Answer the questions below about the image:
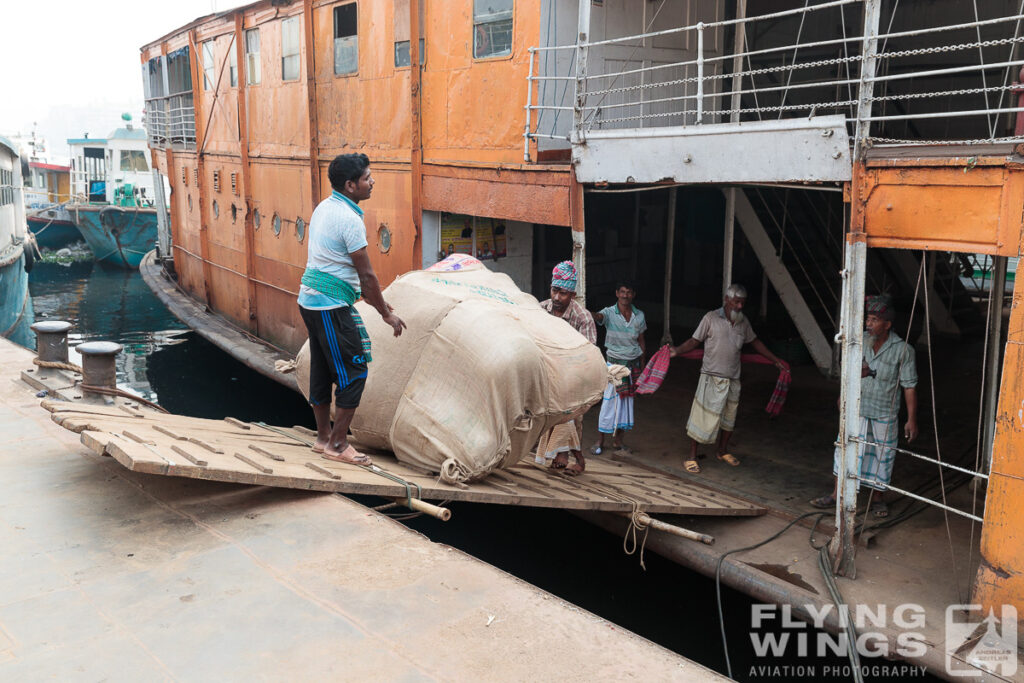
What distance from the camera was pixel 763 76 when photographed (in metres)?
11.0

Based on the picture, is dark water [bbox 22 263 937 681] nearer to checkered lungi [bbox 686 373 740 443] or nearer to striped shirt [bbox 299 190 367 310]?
checkered lungi [bbox 686 373 740 443]

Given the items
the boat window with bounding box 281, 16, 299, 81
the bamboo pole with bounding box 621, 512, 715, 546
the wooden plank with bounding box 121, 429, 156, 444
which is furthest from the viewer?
the boat window with bounding box 281, 16, 299, 81

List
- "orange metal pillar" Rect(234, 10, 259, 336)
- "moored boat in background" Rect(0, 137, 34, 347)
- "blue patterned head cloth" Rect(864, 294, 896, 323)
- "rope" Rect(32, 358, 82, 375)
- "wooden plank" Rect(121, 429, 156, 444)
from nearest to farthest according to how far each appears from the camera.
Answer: "wooden plank" Rect(121, 429, 156, 444)
"blue patterned head cloth" Rect(864, 294, 896, 323)
"rope" Rect(32, 358, 82, 375)
"orange metal pillar" Rect(234, 10, 259, 336)
"moored boat in background" Rect(0, 137, 34, 347)

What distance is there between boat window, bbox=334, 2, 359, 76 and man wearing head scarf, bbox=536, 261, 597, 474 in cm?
593

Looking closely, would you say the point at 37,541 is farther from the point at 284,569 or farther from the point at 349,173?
the point at 349,173

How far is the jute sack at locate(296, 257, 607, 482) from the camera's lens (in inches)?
185

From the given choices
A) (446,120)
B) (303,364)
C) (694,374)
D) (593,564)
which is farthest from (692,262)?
(303,364)

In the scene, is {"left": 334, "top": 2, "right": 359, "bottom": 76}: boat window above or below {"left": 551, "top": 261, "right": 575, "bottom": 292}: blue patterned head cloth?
above

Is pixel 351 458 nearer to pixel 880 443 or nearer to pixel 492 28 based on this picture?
pixel 880 443

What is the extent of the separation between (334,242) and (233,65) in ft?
37.0

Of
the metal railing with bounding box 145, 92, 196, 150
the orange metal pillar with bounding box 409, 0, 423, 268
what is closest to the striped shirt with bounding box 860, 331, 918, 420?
the orange metal pillar with bounding box 409, 0, 423, 268

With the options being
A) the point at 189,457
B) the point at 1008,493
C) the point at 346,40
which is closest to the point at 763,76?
the point at 346,40

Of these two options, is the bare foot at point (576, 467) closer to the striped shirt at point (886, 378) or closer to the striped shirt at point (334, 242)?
the striped shirt at point (886, 378)

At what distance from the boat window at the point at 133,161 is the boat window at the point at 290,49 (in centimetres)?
2354
